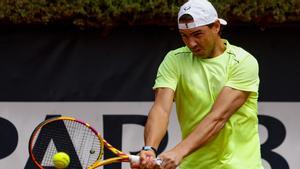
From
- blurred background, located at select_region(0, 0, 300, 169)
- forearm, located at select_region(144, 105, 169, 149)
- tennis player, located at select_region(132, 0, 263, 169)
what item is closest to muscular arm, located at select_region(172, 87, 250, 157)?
tennis player, located at select_region(132, 0, 263, 169)

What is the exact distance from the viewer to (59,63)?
629 centimetres

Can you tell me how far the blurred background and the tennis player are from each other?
1.86 metres

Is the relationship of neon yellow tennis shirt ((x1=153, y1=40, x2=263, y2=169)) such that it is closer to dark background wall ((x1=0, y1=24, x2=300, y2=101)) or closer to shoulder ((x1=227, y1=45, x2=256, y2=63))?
shoulder ((x1=227, y1=45, x2=256, y2=63))

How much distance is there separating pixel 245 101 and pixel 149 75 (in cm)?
203

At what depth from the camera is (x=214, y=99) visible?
4352 mm

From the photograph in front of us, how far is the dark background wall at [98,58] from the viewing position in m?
6.28

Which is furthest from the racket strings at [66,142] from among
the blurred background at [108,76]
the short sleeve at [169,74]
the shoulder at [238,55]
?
the shoulder at [238,55]

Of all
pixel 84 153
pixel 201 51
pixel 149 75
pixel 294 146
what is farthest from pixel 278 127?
pixel 201 51

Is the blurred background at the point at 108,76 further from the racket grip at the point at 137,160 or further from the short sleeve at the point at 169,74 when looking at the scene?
the racket grip at the point at 137,160

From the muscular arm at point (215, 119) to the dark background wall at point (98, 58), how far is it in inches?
80.5

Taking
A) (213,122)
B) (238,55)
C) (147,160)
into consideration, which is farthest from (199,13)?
(147,160)

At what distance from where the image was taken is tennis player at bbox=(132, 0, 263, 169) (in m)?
4.27

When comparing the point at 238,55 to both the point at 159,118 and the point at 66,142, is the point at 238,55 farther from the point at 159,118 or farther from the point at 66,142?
the point at 66,142

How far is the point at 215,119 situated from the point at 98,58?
7.29ft
